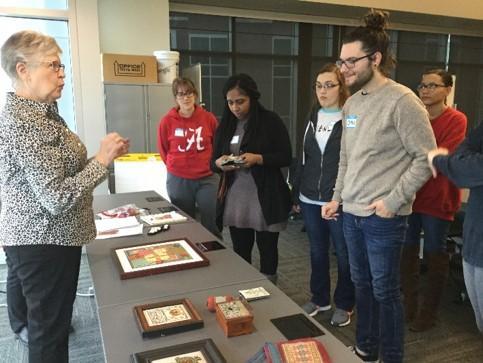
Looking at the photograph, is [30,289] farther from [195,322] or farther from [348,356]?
[348,356]

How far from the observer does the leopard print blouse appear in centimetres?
128

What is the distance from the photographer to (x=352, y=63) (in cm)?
161

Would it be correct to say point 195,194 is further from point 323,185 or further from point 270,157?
point 323,185

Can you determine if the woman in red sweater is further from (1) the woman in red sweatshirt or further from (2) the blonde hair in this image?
(2) the blonde hair

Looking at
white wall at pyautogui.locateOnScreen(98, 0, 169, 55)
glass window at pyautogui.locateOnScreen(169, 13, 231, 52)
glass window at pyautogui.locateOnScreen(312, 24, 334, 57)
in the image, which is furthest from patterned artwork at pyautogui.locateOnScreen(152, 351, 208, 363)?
glass window at pyautogui.locateOnScreen(312, 24, 334, 57)

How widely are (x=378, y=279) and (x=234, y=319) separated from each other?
0.75 meters

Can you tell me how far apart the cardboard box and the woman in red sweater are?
290 cm

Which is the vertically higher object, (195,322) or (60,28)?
(60,28)

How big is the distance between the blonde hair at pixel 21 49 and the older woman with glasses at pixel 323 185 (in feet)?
4.50

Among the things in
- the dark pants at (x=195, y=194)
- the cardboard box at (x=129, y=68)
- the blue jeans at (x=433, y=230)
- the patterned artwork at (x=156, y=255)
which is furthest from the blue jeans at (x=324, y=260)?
the cardboard box at (x=129, y=68)

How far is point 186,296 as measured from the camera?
1.38 m

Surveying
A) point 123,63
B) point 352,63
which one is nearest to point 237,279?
point 352,63

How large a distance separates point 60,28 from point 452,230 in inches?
160

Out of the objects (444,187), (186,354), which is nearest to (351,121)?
(444,187)
